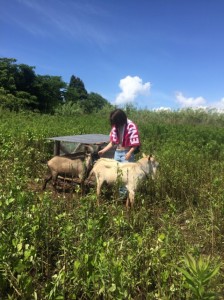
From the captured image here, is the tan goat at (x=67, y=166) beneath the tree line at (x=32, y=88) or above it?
beneath

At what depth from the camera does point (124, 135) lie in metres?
5.35

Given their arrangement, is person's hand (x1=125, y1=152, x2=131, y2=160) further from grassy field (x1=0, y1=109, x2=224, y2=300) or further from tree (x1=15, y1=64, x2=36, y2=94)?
tree (x1=15, y1=64, x2=36, y2=94)

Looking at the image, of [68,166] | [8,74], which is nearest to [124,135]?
[68,166]

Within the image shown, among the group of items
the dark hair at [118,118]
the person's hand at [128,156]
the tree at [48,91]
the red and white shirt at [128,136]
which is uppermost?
the tree at [48,91]

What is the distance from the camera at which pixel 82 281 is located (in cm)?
234

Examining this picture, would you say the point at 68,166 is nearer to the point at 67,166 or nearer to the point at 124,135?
the point at 67,166

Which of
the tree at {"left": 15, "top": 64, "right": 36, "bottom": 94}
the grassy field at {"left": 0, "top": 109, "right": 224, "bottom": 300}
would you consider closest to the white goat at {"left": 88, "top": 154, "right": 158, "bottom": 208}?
the grassy field at {"left": 0, "top": 109, "right": 224, "bottom": 300}

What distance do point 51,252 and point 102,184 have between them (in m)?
2.15

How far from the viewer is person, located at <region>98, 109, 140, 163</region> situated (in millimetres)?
5281

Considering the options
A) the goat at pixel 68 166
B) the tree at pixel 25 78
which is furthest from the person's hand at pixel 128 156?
the tree at pixel 25 78

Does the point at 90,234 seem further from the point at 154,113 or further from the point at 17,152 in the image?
the point at 154,113

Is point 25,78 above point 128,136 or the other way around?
above

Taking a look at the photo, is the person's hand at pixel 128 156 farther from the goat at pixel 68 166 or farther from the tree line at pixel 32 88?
the tree line at pixel 32 88

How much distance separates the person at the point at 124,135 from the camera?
17.3ft
